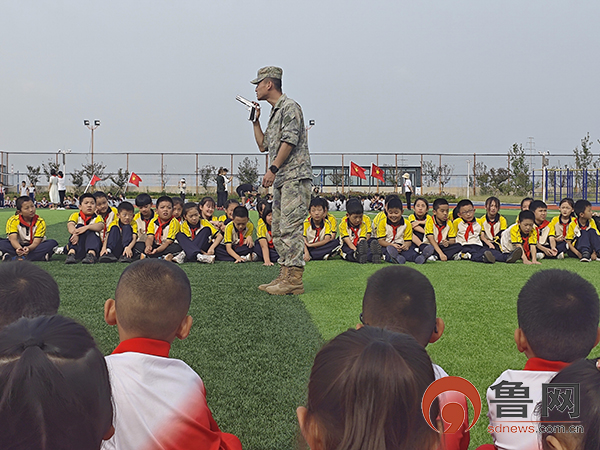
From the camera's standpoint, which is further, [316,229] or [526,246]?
[316,229]

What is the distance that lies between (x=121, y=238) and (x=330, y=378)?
765 cm

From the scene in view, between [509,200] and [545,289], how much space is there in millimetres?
32243

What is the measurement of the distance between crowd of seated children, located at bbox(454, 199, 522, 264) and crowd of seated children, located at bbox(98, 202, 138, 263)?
4.98m

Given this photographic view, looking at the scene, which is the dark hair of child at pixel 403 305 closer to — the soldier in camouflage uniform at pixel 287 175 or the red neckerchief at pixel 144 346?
the red neckerchief at pixel 144 346

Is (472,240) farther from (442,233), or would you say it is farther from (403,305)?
(403,305)

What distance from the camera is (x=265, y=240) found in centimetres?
815

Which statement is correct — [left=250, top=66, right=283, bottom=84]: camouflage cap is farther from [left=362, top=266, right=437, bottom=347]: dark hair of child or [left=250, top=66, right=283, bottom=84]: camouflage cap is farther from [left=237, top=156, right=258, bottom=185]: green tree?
[left=237, top=156, right=258, bottom=185]: green tree

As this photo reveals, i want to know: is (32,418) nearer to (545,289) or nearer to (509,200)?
(545,289)

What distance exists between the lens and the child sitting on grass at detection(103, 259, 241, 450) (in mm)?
1759

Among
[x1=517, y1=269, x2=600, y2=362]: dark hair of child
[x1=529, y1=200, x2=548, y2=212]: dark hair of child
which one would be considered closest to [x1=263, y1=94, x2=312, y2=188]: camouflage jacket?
[x1=517, y1=269, x2=600, y2=362]: dark hair of child

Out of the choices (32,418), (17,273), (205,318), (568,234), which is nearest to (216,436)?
(32,418)

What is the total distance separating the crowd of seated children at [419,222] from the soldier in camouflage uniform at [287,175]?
3537 mm

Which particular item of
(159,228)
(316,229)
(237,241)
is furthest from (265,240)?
(159,228)

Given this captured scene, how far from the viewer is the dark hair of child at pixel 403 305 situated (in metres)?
2.25
